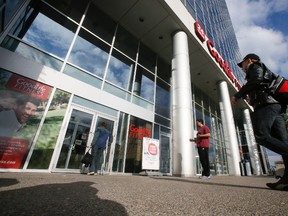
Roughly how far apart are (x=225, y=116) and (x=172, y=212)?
43.6ft

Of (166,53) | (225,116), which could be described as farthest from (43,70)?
(225,116)

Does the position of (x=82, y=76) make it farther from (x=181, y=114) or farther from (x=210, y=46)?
(x=210, y=46)

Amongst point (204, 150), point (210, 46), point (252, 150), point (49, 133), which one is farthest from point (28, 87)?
point (252, 150)

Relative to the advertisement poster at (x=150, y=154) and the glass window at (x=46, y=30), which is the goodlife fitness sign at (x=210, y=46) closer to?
the glass window at (x=46, y=30)

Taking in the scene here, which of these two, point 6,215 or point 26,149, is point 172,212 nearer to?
point 6,215

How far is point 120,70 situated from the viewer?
8281 millimetres

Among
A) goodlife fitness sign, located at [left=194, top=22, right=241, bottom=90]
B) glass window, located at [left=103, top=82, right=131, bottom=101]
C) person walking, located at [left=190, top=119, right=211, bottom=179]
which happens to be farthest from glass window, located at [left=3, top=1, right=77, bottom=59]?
goodlife fitness sign, located at [left=194, top=22, right=241, bottom=90]

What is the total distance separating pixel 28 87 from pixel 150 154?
16.8 ft

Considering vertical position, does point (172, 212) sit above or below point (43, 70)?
A: below

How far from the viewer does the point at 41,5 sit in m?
6.14

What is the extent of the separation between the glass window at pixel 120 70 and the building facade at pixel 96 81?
0.06m

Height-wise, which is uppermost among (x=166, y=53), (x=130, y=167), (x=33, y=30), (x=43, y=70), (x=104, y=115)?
(x=166, y=53)

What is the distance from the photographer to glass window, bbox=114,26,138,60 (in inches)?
349

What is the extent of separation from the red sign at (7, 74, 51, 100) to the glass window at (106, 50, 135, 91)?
279cm
